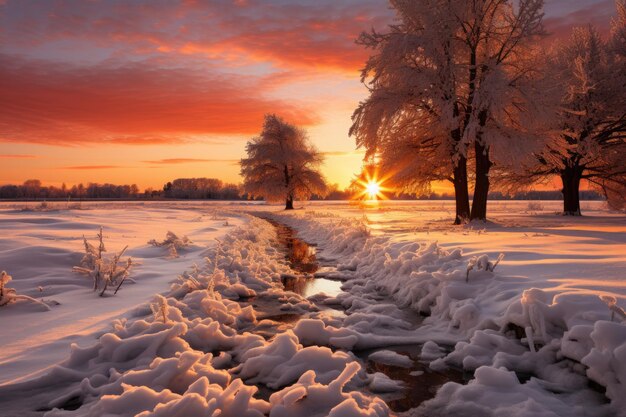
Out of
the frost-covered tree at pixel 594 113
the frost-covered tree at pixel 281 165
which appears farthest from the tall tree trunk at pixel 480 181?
the frost-covered tree at pixel 281 165

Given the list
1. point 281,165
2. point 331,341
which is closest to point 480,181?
point 331,341

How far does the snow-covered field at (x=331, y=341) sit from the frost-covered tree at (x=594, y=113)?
13018 mm

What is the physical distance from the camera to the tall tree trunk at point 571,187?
19.3 m

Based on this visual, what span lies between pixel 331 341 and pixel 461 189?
12109 millimetres

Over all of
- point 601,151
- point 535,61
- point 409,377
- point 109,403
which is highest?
point 535,61

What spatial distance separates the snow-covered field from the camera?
271 cm

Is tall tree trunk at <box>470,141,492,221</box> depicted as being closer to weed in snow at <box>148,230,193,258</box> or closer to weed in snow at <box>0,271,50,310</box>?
weed in snow at <box>148,230,193,258</box>

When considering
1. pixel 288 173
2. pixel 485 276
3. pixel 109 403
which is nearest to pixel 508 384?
pixel 485 276

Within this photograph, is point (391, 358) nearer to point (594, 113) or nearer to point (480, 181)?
point (480, 181)

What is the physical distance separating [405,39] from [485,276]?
10.5 m

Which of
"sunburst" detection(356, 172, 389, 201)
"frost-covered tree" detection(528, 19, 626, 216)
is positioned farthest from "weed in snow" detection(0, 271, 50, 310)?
"frost-covered tree" detection(528, 19, 626, 216)

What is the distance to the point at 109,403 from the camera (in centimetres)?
248

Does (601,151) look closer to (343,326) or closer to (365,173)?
(365,173)

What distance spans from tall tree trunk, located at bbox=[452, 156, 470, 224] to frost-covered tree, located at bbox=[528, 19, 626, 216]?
167 inches
